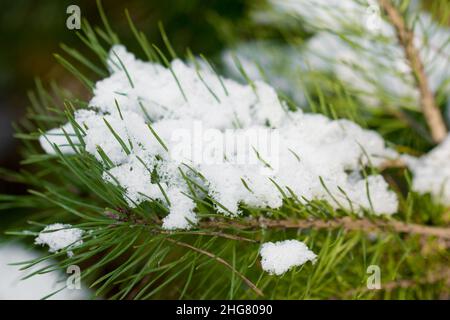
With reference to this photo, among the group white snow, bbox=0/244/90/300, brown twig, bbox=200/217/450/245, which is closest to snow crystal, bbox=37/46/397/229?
brown twig, bbox=200/217/450/245

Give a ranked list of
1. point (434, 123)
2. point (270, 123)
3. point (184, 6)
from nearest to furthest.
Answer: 1. point (270, 123)
2. point (434, 123)
3. point (184, 6)

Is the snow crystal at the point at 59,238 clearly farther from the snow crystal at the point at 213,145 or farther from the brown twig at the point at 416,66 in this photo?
the brown twig at the point at 416,66

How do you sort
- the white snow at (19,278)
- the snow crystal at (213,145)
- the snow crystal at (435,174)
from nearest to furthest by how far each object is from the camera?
the snow crystal at (213,145)
the snow crystal at (435,174)
the white snow at (19,278)

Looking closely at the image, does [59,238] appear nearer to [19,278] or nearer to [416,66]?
[416,66]

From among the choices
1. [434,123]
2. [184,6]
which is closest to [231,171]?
[434,123]

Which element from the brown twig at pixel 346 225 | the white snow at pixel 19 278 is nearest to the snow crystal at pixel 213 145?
the brown twig at pixel 346 225

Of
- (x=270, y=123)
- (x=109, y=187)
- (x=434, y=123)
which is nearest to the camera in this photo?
(x=109, y=187)
